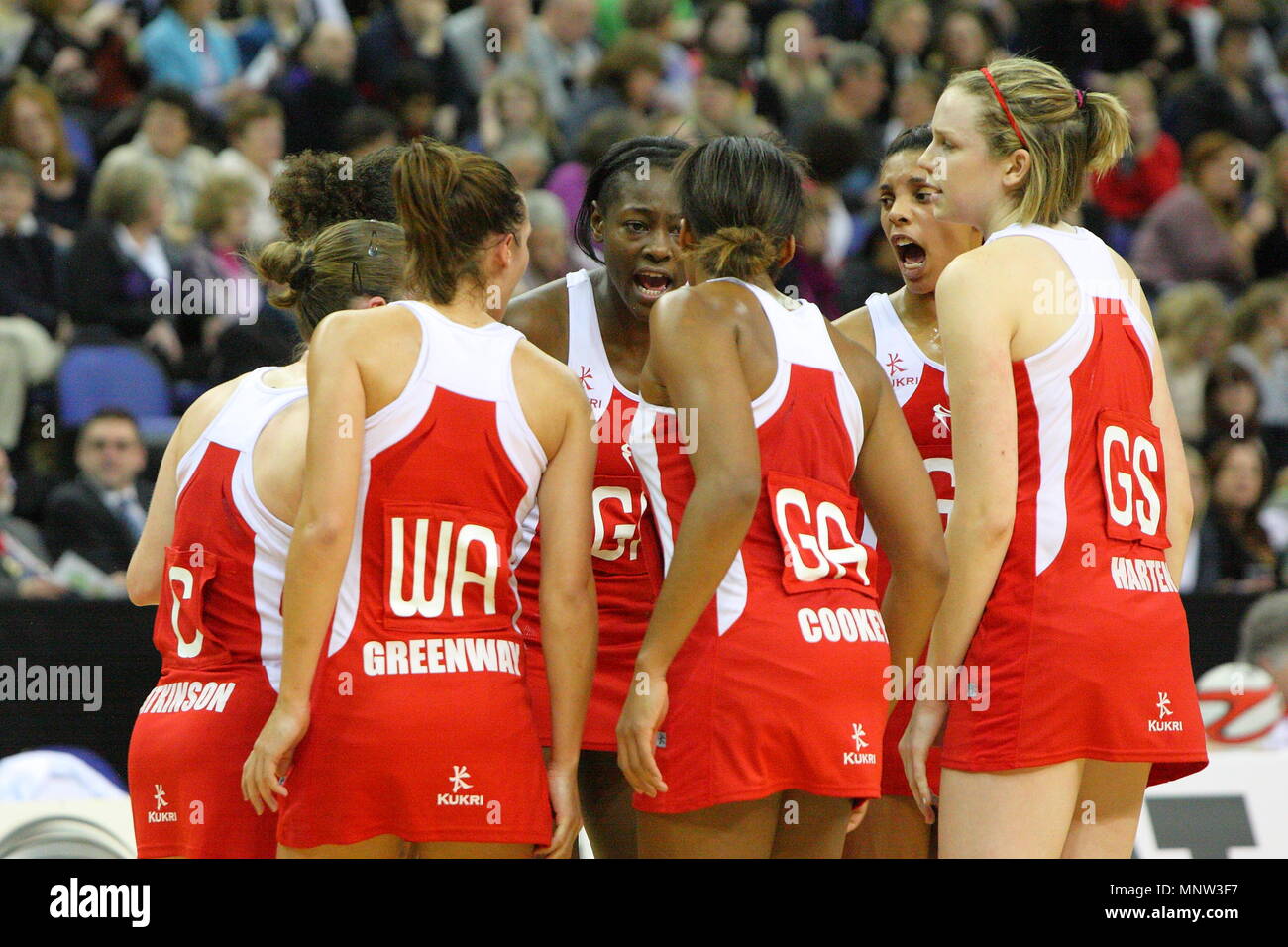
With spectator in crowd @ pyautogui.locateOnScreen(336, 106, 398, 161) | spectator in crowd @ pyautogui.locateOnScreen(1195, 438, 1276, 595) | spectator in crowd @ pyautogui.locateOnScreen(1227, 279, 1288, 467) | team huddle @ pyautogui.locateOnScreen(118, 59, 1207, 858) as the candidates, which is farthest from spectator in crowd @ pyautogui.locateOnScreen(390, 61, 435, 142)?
team huddle @ pyautogui.locateOnScreen(118, 59, 1207, 858)

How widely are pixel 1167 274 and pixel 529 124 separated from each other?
148 inches

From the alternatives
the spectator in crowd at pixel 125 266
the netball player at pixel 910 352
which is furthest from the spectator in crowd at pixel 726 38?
the netball player at pixel 910 352

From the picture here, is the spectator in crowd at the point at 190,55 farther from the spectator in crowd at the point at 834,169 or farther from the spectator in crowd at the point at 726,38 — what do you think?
the spectator in crowd at the point at 834,169

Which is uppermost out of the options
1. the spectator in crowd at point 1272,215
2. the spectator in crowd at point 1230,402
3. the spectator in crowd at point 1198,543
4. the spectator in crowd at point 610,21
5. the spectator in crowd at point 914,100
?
the spectator in crowd at point 610,21

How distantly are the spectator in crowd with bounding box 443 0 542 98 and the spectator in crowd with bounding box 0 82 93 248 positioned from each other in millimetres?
2254

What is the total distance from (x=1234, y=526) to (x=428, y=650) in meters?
5.76

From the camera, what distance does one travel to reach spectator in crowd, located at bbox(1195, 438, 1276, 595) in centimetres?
745

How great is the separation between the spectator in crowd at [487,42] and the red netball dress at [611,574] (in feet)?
17.8

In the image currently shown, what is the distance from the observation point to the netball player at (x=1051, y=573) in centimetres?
305

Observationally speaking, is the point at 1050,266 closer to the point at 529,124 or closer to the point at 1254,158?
the point at 529,124

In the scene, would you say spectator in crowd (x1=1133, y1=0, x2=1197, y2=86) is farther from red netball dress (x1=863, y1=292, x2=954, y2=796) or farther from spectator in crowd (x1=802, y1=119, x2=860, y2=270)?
red netball dress (x1=863, y1=292, x2=954, y2=796)

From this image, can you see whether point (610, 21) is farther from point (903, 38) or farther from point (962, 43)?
point (962, 43)
